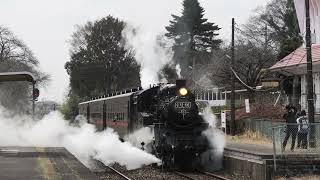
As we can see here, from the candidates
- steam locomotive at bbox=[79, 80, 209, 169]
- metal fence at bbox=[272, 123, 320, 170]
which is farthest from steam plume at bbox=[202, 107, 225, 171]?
metal fence at bbox=[272, 123, 320, 170]

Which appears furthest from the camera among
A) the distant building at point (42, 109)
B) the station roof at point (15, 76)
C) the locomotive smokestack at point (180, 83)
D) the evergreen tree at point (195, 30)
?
the distant building at point (42, 109)

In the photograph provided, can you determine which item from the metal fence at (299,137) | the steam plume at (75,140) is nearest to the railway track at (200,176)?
the steam plume at (75,140)

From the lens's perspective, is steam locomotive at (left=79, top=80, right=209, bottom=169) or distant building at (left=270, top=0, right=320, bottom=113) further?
distant building at (left=270, top=0, right=320, bottom=113)

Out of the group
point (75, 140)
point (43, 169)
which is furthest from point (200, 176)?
point (75, 140)

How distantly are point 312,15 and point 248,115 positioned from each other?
23.9 ft

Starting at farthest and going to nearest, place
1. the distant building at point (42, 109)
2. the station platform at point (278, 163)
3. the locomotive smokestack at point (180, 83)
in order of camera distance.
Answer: the distant building at point (42, 109) < the locomotive smokestack at point (180, 83) < the station platform at point (278, 163)

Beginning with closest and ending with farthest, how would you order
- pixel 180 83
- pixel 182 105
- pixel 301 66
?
1. pixel 182 105
2. pixel 180 83
3. pixel 301 66

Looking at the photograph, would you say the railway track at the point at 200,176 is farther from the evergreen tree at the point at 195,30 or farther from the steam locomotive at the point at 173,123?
the evergreen tree at the point at 195,30

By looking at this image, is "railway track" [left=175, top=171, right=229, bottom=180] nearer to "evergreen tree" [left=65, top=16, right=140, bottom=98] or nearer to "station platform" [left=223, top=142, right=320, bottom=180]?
"station platform" [left=223, top=142, right=320, bottom=180]

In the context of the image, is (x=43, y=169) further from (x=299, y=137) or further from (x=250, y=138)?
(x=250, y=138)

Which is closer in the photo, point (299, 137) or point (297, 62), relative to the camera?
point (299, 137)

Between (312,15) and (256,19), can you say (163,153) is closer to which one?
(312,15)

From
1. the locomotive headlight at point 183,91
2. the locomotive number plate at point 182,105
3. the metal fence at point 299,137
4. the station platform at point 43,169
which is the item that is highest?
the locomotive headlight at point 183,91

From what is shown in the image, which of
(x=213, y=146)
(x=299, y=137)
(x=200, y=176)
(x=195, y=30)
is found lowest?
(x=200, y=176)
